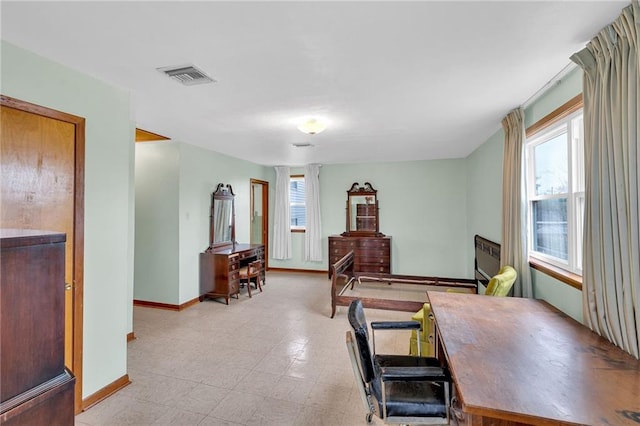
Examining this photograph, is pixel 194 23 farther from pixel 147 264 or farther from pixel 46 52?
pixel 147 264

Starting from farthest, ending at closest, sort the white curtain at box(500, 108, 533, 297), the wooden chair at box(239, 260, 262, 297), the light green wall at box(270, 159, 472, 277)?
the light green wall at box(270, 159, 472, 277)
the wooden chair at box(239, 260, 262, 297)
the white curtain at box(500, 108, 533, 297)

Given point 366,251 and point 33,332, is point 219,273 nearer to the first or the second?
point 366,251

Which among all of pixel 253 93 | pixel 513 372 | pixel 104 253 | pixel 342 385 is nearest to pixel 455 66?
pixel 253 93

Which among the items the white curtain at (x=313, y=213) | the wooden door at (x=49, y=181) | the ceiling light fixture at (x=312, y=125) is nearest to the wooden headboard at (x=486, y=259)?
the ceiling light fixture at (x=312, y=125)

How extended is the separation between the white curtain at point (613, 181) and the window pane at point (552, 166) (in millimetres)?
668

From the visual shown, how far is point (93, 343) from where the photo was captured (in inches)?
89.1

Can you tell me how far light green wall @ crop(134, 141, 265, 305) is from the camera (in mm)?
4336

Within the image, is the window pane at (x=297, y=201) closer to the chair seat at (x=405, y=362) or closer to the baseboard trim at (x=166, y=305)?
the baseboard trim at (x=166, y=305)

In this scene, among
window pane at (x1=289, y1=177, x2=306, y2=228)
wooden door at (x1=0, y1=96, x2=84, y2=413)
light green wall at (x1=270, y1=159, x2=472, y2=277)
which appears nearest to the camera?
wooden door at (x1=0, y1=96, x2=84, y2=413)

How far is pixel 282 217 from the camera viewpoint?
6.79 metres

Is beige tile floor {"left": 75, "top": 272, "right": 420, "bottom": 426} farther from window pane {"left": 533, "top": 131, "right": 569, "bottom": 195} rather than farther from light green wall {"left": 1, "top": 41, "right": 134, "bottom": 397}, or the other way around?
window pane {"left": 533, "top": 131, "right": 569, "bottom": 195}

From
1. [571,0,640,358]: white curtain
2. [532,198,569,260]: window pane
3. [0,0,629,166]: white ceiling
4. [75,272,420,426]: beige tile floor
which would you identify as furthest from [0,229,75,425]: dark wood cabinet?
[532,198,569,260]: window pane

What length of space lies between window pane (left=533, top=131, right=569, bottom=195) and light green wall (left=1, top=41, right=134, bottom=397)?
11.4 ft

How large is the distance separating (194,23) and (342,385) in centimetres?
269
